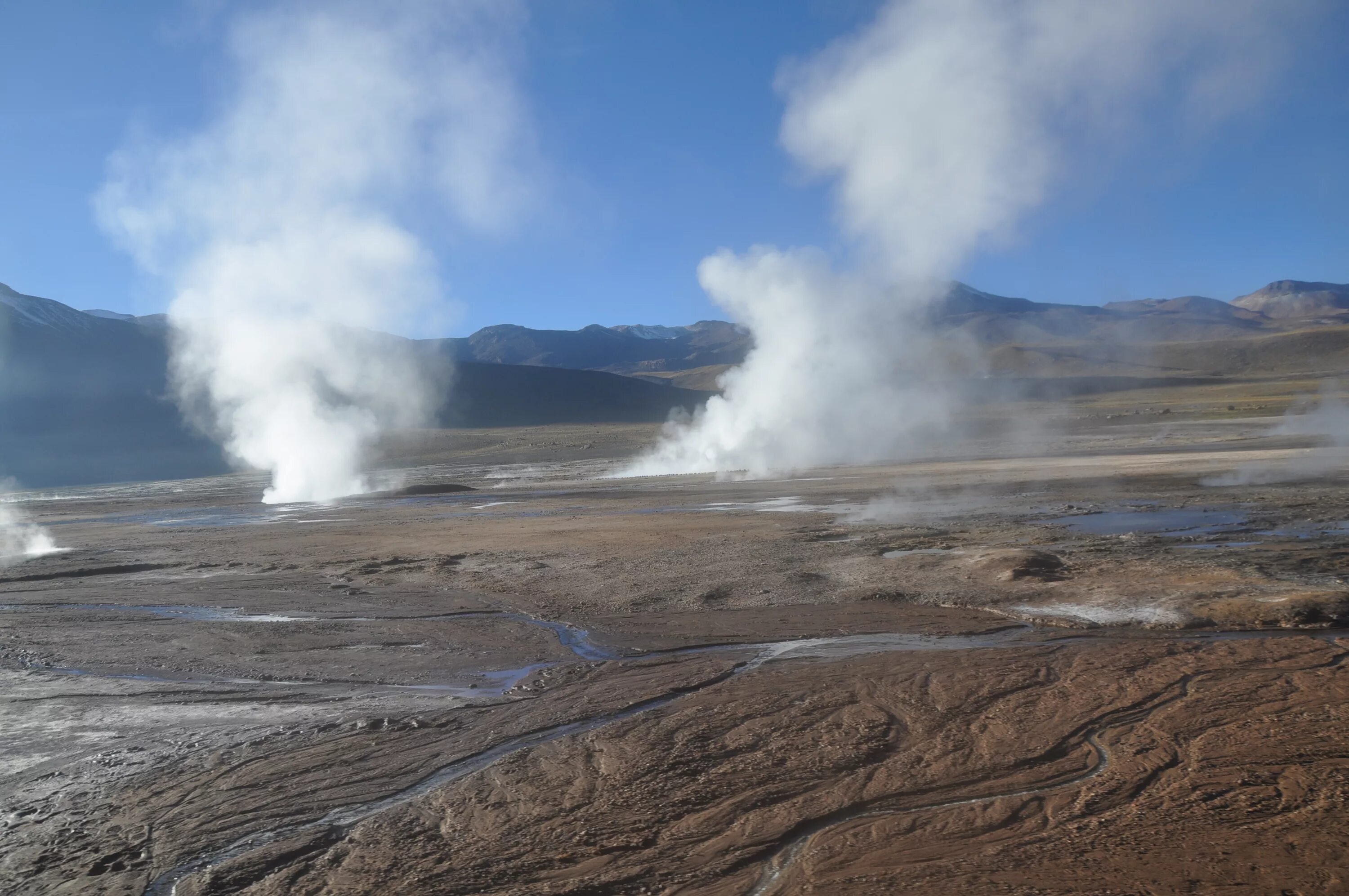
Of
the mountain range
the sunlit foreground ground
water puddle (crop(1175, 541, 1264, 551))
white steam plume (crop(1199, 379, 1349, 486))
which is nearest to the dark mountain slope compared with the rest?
the mountain range

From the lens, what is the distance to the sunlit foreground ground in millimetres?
5766

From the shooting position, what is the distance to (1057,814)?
6047 millimetres

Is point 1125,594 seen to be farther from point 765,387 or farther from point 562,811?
point 765,387

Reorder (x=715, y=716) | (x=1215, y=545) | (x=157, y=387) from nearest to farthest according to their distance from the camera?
(x=715, y=716) → (x=1215, y=545) → (x=157, y=387)

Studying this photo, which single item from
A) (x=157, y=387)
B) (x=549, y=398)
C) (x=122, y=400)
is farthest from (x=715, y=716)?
(x=157, y=387)

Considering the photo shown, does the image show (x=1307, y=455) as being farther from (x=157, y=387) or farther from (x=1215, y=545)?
(x=157, y=387)

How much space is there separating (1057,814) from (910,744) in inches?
61.6

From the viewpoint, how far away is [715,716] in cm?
840

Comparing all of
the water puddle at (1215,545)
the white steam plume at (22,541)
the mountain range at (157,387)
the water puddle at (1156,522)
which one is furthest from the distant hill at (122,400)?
the water puddle at (1215,545)

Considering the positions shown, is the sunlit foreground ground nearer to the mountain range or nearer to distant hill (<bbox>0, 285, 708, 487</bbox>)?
the mountain range

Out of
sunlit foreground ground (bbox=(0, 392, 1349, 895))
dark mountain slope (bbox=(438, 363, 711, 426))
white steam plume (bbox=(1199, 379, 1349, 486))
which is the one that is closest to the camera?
sunlit foreground ground (bbox=(0, 392, 1349, 895))

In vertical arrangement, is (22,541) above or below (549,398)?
below

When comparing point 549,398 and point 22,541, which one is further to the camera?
point 549,398

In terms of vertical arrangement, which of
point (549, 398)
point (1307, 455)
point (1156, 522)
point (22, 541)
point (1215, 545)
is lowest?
point (22, 541)
